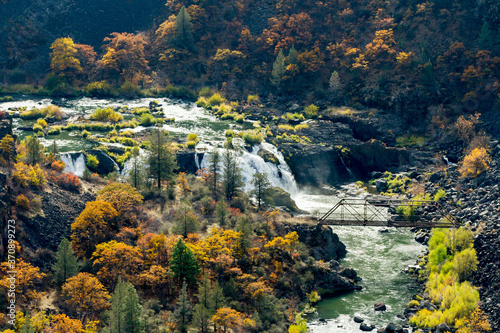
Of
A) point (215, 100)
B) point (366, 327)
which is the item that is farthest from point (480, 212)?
point (215, 100)

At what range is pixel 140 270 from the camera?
62719mm

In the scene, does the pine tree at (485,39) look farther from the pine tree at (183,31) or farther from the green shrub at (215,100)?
the pine tree at (183,31)

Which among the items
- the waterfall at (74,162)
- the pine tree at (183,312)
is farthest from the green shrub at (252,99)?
the pine tree at (183,312)

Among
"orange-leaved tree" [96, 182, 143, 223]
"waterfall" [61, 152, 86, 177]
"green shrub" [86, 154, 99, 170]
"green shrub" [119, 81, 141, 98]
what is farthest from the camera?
"green shrub" [119, 81, 141, 98]

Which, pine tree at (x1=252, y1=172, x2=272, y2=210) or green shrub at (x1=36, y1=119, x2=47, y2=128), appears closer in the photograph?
pine tree at (x1=252, y1=172, x2=272, y2=210)

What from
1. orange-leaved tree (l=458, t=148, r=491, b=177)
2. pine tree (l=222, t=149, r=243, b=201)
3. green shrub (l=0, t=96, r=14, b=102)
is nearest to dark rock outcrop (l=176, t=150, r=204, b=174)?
pine tree (l=222, t=149, r=243, b=201)

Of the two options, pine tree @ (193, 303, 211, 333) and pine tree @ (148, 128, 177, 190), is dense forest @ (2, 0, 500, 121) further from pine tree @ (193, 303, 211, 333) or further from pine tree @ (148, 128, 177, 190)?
pine tree @ (193, 303, 211, 333)

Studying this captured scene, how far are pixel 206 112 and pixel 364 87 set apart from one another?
37.4 meters

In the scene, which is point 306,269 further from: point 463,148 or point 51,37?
point 51,37

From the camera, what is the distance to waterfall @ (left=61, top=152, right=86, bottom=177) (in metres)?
88.9

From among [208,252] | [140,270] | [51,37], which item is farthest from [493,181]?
[51,37]

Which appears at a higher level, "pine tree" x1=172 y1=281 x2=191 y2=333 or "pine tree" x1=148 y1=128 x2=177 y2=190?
"pine tree" x1=148 y1=128 x2=177 y2=190

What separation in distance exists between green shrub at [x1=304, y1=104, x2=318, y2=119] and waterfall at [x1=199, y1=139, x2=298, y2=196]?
21896mm

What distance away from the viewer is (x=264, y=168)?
10075 centimetres
